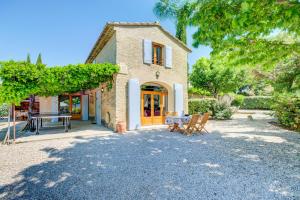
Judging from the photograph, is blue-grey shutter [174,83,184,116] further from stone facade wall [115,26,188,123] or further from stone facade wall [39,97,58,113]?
stone facade wall [39,97,58,113]

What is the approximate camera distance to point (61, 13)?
31.7 feet

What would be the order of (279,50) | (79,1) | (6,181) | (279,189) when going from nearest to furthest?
(279,189) < (6,181) < (279,50) < (79,1)

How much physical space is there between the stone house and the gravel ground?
12.1 ft

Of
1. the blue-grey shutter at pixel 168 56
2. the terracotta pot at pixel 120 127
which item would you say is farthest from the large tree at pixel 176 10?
the blue-grey shutter at pixel 168 56

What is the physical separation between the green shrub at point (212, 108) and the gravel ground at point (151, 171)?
842 cm

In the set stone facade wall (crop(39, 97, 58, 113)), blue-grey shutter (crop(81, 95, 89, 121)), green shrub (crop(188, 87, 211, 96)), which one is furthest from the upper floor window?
green shrub (crop(188, 87, 211, 96))

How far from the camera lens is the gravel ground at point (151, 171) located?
284 cm

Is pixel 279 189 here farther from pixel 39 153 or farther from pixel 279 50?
pixel 39 153

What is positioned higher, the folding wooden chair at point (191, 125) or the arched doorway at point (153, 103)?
the arched doorway at point (153, 103)

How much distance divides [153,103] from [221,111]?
7.03m

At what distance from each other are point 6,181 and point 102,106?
8.47 metres

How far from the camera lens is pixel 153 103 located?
11.1 metres

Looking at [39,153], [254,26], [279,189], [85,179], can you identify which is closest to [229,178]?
[279,189]

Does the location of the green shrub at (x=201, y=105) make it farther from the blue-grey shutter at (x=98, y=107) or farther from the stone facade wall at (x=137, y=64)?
the blue-grey shutter at (x=98, y=107)
